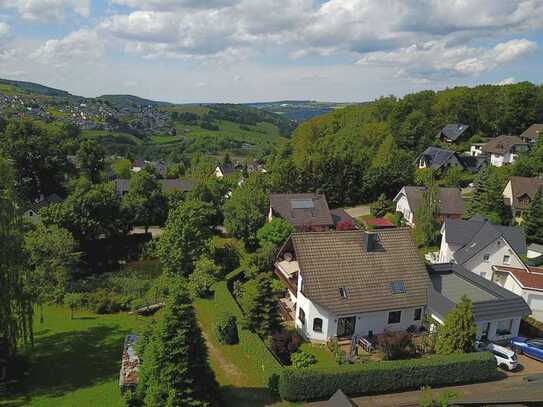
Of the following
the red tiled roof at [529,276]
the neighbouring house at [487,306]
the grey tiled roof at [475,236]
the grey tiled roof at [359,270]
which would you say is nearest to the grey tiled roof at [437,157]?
the grey tiled roof at [475,236]

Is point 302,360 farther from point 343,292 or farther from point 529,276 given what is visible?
point 529,276

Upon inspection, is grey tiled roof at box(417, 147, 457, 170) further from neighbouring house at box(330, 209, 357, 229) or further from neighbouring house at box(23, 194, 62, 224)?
neighbouring house at box(23, 194, 62, 224)

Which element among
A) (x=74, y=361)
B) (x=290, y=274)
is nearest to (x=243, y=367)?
(x=290, y=274)

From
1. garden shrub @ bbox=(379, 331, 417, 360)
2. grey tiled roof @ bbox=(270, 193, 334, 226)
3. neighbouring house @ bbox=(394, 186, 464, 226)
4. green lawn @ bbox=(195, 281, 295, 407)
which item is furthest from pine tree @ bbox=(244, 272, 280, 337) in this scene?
neighbouring house @ bbox=(394, 186, 464, 226)

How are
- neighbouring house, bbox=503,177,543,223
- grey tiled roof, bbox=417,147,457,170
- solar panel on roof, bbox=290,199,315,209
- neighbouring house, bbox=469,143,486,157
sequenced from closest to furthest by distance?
solar panel on roof, bbox=290,199,315,209 < neighbouring house, bbox=503,177,543,223 < grey tiled roof, bbox=417,147,457,170 < neighbouring house, bbox=469,143,486,157

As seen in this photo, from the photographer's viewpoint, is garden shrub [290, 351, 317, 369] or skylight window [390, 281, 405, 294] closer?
garden shrub [290, 351, 317, 369]

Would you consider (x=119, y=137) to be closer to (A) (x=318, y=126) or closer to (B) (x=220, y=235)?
(A) (x=318, y=126)
